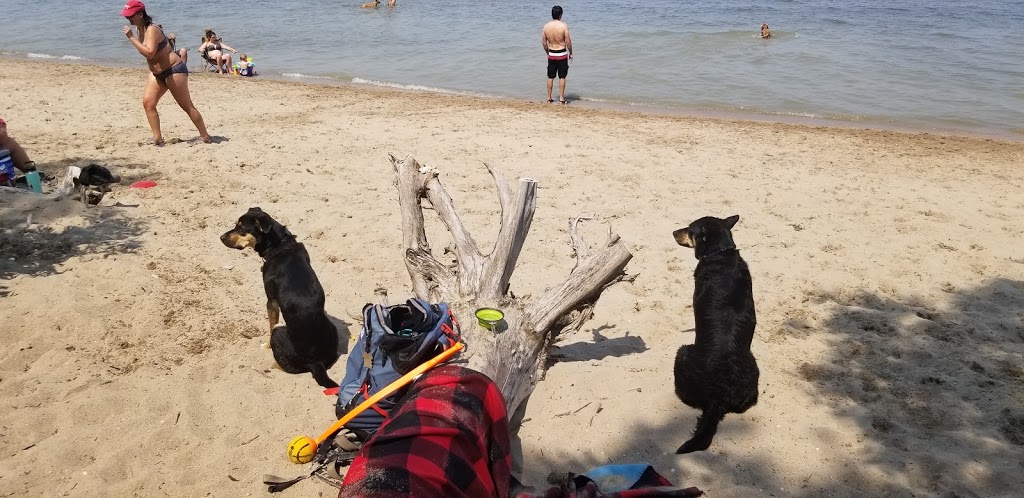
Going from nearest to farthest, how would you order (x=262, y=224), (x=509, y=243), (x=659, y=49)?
(x=509, y=243)
(x=262, y=224)
(x=659, y=49)

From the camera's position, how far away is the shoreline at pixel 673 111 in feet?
37.6

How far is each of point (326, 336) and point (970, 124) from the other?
12.4 metres

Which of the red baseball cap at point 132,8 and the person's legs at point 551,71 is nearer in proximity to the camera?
the red baseball cap at point 132,8

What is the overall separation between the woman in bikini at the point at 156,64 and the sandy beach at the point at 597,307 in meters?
0.51

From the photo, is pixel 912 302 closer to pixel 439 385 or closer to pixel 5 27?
pixel 439 385

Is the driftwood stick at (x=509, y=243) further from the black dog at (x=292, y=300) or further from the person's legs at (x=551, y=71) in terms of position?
the person's legs at (x=551, y=71)

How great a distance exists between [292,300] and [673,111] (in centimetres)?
1037

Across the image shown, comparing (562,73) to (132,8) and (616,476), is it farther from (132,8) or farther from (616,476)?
(616,476)

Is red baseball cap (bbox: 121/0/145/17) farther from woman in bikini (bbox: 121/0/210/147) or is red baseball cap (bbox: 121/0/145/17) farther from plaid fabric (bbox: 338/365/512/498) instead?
plaid fabric (bbox: 338/365/512/498)

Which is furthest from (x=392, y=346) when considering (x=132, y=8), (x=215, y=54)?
(x=215, y=54)

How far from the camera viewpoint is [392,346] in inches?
126

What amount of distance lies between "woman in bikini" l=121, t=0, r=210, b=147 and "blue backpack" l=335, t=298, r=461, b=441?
6.81 metres

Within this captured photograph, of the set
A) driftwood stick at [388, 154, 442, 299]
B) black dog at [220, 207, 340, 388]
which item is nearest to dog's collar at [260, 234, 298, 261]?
black dog at [220, 207, 340, 388]

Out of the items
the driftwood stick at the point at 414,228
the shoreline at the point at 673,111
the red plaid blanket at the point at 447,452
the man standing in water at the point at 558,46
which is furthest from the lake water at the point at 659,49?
the red plaid blanket at the point at 447,452
